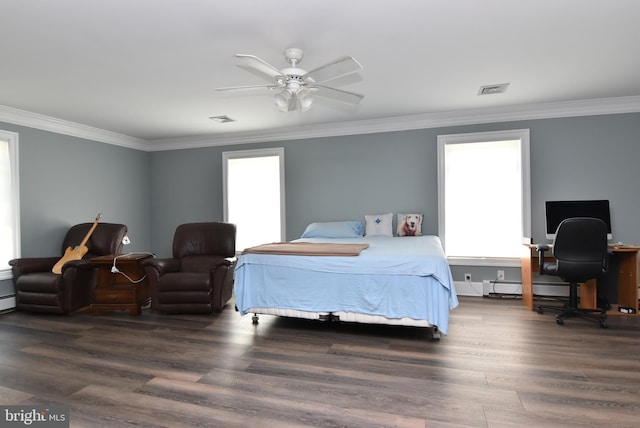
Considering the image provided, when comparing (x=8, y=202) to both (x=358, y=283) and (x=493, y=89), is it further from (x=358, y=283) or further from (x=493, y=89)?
(x=493, y=89)

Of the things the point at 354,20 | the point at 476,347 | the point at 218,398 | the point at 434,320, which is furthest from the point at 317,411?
the point at 354,20

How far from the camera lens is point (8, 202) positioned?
4258 millimetres

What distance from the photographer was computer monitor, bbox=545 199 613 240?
160 inches

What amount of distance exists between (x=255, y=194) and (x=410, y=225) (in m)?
2.48

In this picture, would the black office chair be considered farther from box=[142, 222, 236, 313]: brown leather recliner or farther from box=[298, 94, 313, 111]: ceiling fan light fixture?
box=[142, 222, 236, 313]: brown leather recliner

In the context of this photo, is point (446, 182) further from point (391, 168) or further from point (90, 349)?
point (90, 349)

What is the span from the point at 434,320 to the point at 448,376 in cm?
53

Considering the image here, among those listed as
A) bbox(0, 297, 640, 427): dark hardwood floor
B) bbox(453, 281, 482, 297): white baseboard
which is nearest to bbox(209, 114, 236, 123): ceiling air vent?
bbox(0, 297, 640, 427): dark hardwood floor

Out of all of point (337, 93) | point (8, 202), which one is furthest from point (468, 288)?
point (8, 202)

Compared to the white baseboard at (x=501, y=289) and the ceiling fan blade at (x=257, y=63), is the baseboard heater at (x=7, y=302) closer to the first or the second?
the ceiling fan blade at (x=257, y=63)

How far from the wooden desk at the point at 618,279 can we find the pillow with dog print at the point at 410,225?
4.12 feet

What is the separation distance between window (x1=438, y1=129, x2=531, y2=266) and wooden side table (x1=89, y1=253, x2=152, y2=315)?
12.5ft

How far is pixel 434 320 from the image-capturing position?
9.43 ft

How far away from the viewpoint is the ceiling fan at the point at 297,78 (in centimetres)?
248
